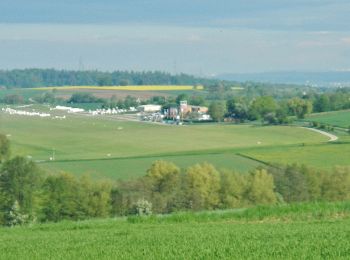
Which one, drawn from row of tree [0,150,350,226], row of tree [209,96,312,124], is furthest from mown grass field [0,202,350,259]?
row of tree [209,96,312,124]

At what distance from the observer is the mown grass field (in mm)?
12027

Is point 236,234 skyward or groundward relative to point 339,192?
skyward

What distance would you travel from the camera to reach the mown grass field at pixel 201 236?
12027mm

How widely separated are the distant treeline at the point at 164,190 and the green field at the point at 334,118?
42787mm

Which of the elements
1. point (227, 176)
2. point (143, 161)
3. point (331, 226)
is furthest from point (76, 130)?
point (331, 226)

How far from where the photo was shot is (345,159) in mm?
54156

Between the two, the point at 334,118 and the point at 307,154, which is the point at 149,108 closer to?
the point at 334,118

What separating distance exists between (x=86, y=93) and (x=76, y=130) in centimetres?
5848

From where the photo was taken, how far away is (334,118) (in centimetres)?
9031

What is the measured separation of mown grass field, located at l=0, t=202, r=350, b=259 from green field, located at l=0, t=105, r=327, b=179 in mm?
27953

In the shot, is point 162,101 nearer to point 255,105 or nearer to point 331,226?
point 255,105

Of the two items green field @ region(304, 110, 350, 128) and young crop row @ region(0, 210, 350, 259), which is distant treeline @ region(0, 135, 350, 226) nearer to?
young crop row @ region(0, 210, 350, 259)

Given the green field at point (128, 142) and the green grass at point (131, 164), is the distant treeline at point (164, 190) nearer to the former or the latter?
the green field at point (128, 142)

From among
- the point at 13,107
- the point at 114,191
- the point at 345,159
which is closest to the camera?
the point at 114,191
